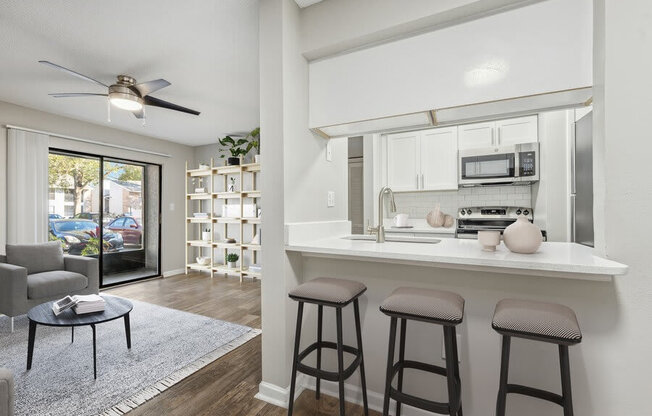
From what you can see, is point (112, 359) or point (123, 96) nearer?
point (112, 359)

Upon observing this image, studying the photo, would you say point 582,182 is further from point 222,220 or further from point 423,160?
point 222,220

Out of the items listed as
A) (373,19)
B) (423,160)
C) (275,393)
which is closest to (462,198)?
(423,160)

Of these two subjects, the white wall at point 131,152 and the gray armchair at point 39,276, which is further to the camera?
the white wall at point 131,152

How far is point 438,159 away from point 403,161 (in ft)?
1.43

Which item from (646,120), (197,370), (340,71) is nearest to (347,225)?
(340,71)

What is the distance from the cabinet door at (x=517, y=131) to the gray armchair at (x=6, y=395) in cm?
406

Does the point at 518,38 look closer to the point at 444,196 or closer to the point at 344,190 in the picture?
the point at 344,190

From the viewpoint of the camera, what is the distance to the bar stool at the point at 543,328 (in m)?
1.02

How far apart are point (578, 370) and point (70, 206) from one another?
572 cm

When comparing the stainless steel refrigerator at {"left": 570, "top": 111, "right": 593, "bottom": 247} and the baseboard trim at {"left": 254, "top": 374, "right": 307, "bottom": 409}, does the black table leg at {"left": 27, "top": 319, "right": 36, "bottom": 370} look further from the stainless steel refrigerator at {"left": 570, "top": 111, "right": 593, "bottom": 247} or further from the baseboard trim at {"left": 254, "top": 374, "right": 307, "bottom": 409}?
the stainless steel refrigerator at {"left": 570, "top": 111, "right": 593, "bottom": 247}

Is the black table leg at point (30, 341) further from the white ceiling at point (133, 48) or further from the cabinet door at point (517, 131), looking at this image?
the cabinet door at point (517, 131)

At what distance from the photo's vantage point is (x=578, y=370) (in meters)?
1.29

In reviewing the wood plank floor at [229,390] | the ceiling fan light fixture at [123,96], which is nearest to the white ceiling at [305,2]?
the ceiling fan light fixture at [123,96]

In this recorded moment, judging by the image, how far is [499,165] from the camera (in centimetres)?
328
